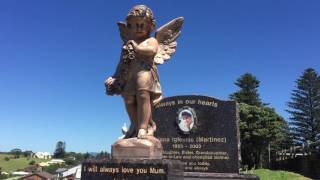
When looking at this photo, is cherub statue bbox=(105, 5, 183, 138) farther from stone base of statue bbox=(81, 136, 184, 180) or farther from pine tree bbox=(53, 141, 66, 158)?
pine tree bbox=(53, 141, 66, 158)

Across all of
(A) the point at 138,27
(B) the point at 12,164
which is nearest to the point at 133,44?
(A) the point at 138,27

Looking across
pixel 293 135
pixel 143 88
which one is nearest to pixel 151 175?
pixel 143 88

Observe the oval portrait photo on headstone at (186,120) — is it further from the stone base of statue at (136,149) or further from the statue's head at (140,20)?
the stone base of statue at (136,149)

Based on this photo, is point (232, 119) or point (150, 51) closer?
point (150, 51)

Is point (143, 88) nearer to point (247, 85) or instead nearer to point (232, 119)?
point (232, 119)

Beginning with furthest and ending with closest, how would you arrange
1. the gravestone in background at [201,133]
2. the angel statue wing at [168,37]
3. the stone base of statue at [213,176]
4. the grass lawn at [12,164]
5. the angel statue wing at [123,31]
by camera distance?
1. the grass lawn at [12,164]
2. the gravestone in background at [201,133]
3. the stone base of statue at [213,176]
4. the angel statue wing at [168,37]
5. the angel statue wing at [123,31]

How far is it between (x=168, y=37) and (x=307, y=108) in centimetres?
3803

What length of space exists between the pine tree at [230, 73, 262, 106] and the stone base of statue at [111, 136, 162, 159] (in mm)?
41427

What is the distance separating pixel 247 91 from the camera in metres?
48.3

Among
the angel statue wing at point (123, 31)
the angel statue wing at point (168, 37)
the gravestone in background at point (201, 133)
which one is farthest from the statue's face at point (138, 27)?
the gravestone in background at point (201, 133)

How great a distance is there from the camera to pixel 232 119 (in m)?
13.4

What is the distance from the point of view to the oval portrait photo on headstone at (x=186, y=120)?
13.6m

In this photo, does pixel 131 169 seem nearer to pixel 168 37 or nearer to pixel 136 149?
pixel 136 149

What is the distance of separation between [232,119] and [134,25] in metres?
7.04
